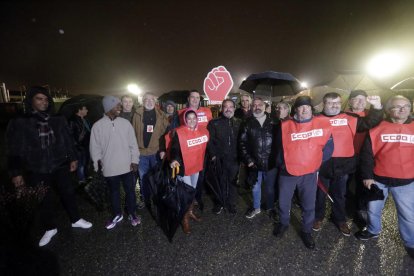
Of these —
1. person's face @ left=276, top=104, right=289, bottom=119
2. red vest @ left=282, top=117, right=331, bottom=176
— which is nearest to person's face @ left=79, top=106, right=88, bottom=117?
person's face @ left=276, top=104, right=289, bottom=119

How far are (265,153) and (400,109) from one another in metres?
1.74

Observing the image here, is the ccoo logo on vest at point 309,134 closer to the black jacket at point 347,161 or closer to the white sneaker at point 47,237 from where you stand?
the black jacket at point 347,161

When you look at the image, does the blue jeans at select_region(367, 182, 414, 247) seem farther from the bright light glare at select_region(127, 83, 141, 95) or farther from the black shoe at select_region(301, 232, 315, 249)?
the bright light glare at select_region(127, 83, 141, 95)

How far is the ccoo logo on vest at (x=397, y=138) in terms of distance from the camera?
261cm

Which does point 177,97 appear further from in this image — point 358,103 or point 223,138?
point 358,103

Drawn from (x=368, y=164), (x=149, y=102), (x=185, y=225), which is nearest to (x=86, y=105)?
(x=149, y=102)

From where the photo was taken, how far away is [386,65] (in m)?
14.5

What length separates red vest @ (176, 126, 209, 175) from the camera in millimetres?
3430

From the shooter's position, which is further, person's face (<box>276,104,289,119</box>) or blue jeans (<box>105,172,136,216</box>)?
person's face (<box>276,104,289,119</box>)

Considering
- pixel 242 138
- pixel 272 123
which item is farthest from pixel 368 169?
pixel 242 138

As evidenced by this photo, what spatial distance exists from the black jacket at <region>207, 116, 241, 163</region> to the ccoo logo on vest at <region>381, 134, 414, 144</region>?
2018 millimetres

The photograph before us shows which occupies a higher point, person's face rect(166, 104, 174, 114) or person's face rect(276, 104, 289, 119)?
person's face rect(166, 104, 174, 114)

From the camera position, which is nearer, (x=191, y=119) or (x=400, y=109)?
(x=400, y=109)

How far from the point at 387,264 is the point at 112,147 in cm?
394
